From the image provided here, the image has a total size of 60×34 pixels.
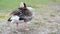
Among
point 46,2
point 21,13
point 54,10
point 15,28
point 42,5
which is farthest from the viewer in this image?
point 46,2

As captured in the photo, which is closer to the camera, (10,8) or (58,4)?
(10,8)

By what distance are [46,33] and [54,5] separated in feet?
12.6

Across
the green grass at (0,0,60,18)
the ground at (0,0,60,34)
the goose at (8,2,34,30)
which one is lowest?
the ground at (0,0,60,34)

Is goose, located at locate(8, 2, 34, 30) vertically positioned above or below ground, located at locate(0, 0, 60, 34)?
above

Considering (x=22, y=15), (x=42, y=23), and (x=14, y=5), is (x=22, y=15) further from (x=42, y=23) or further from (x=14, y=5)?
(x=14, y=5)

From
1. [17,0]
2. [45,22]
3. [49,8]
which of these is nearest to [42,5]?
[49,8]

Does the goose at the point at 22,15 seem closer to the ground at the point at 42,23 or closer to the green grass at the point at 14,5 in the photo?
the ground at the point at 42,23

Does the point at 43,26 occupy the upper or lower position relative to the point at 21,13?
lower

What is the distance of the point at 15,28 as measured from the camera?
651 centimetres

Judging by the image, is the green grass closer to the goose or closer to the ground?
the ground

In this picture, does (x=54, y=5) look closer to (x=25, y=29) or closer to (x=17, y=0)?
(x=17, y=0)

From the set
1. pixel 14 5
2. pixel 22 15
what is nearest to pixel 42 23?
pixel 22 15

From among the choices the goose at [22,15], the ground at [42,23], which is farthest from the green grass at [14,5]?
the goose at [22,15]

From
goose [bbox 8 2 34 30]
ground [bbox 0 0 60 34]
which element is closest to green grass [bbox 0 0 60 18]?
ground [bbox 0 0 60 34]
